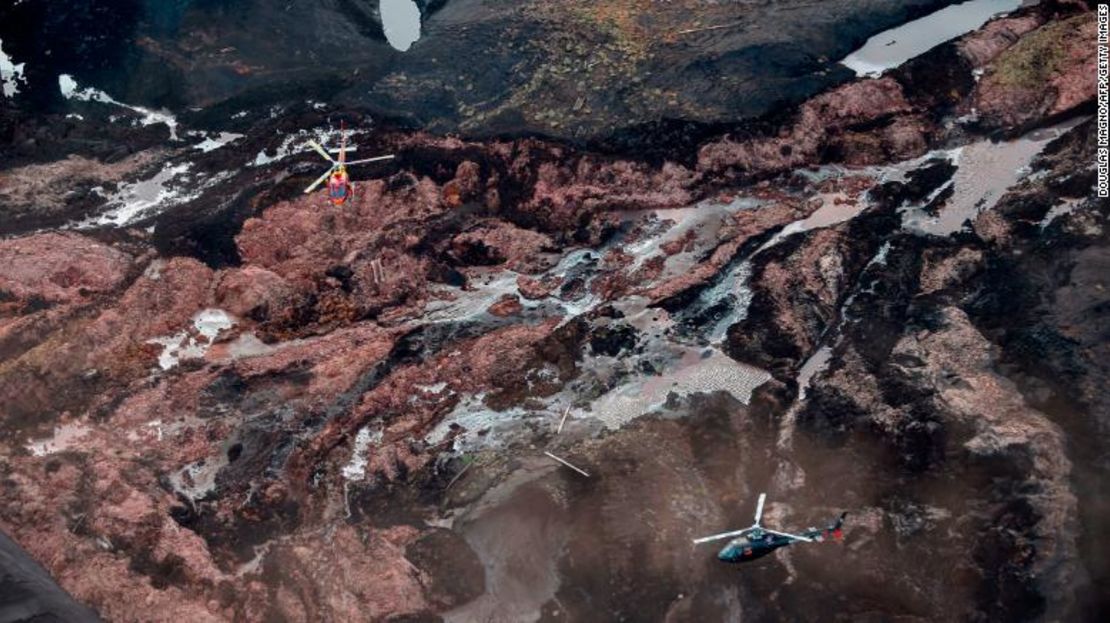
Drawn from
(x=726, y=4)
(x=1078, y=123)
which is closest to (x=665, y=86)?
(x=726, y=4)

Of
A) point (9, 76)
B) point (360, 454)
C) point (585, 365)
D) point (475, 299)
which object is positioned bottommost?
point (360, 454)

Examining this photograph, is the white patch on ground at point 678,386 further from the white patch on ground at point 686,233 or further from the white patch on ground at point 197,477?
the white patch on ground at point 197,477

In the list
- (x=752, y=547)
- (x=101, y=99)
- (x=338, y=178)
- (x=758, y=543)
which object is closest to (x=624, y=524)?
(x=752, y=547)

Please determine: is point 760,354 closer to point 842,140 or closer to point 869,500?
point 869,500

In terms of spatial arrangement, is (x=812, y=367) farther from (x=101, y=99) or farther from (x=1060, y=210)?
(x=101, y=99)

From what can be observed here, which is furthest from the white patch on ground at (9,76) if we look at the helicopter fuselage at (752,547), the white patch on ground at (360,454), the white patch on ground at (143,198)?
the helicopter fuselage at (752,547)

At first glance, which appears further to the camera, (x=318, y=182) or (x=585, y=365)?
(x=318, y=182)
